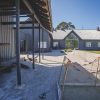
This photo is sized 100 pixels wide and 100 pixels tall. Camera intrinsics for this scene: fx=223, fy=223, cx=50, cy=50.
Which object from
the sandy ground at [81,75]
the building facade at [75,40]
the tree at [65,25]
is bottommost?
the sandy ground at [81,75]

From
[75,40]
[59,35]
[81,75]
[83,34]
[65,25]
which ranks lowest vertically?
[81,75]

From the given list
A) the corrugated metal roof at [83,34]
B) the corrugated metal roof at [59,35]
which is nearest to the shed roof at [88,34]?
the corrugated metal roof at [83,34]

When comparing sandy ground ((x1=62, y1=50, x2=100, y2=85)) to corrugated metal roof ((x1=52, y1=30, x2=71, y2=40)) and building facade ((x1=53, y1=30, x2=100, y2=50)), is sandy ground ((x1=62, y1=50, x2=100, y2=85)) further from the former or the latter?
corrugated metal roof ((x1=52, y1=30, x2=71, y2=40))

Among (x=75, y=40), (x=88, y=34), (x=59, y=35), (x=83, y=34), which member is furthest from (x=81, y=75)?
(x=88, y=34)

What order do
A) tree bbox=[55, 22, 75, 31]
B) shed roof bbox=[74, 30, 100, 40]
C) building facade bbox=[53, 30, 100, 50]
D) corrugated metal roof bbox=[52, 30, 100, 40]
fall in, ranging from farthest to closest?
tree bbox=[55, 22, 75, 31]
shed roof bbox=[74, 30, 100, 40]
corrugated metal roof bbox=[52, 30, 100, 40]
building facade bbox=[53, 30, 100, 50]

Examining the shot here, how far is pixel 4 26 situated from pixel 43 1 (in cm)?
714

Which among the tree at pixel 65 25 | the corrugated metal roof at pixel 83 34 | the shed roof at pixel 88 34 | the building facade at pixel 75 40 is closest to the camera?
the building facade at pixel 75 40

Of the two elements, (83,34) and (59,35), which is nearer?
(59,35)

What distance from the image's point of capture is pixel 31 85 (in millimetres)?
7961

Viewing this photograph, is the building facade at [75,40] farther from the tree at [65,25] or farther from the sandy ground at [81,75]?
the tree at [65,25]

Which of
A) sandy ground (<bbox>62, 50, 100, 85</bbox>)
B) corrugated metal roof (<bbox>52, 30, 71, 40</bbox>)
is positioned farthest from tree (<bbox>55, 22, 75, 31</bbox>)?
Answer: sandy ground (<bbox>62, 50, 100, 85</bbox>)

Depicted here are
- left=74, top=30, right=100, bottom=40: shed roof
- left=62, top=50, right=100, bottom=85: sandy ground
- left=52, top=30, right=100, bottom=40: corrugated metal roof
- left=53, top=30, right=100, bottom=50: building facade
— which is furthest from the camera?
left=74, top=30, right=100, bottom=40: shed roof

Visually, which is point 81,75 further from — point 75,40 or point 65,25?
point 65,25

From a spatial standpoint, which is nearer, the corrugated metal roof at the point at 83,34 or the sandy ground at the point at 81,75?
the sandy ground at the point at 81,75
